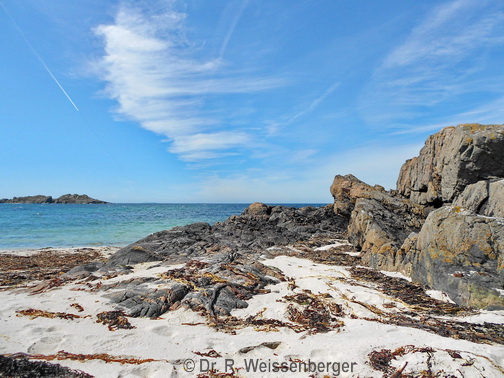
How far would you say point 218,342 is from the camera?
4.46m

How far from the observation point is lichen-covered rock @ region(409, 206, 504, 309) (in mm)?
5641

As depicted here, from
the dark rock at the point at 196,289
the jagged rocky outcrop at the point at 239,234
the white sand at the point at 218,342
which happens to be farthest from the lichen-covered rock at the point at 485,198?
the jagged rocky outcrop at the point at 239,234

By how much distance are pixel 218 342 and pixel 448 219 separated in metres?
6.17

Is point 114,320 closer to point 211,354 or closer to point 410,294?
point 211,354

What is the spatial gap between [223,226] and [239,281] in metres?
12.1

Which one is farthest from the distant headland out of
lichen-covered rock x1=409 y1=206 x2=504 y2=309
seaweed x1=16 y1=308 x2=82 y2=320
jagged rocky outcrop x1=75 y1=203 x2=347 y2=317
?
lichen-covered rock x1=409 y1=206 x2=504 y2=309

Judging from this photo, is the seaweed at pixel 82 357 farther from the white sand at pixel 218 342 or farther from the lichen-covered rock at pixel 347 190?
the lichen-covered rock at pixel 347 190

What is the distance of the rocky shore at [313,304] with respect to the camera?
150 inches

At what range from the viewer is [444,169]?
35.6 feet

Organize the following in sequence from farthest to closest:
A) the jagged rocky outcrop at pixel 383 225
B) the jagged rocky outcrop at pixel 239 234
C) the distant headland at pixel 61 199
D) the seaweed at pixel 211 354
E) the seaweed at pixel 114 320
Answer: the distant headland at pixel 61 199
the jagged rocky outcrop at pixel 239 234
the jagged rocky outcrop at pixel 383 225
the seaweed at pixel 114 320
the seaweed at pixel 211 354

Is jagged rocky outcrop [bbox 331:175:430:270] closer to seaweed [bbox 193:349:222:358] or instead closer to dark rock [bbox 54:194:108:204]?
seaweed [bbox 193:349:222:358]

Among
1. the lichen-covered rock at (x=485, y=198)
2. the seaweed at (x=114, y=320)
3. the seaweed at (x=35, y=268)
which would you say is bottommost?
the seaweed at (x=35, y=268)

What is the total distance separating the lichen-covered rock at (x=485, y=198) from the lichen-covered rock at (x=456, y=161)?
596 millimetres

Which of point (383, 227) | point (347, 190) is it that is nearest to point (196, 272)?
point (383, 227)
